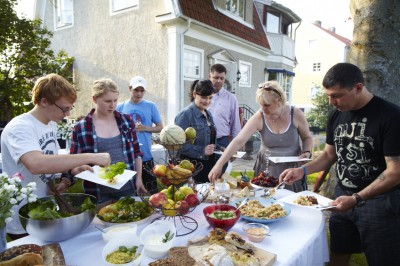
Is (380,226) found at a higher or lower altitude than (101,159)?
lower

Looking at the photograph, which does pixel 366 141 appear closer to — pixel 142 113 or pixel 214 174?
pixel 214 174

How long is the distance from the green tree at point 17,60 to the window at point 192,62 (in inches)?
166

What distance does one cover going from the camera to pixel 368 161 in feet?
6.50

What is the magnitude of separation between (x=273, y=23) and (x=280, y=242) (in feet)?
49.7

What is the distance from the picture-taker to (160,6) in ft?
27.1

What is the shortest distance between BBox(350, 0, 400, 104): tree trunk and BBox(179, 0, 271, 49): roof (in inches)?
206

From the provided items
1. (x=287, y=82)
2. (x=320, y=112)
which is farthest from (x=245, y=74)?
(x=320, y=112)

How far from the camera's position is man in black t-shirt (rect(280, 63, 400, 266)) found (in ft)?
6.11

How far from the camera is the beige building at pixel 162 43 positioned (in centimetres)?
820

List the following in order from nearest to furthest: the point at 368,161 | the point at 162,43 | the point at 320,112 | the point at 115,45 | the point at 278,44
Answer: the point at 368,161 → the point at 162,43 → the point at 115,45 → the point at 278,44 → the point at 320,112

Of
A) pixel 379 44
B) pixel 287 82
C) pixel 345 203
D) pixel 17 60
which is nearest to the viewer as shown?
pixel 345 203

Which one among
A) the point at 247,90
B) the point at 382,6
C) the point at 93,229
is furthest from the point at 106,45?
the point at 93,229

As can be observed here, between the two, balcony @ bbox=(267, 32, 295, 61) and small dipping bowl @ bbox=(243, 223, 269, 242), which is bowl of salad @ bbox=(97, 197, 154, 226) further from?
balcony @ bbox=(267, 32, 295, 61)

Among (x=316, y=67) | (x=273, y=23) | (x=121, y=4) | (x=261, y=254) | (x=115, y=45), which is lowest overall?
(x=261, y=254)
